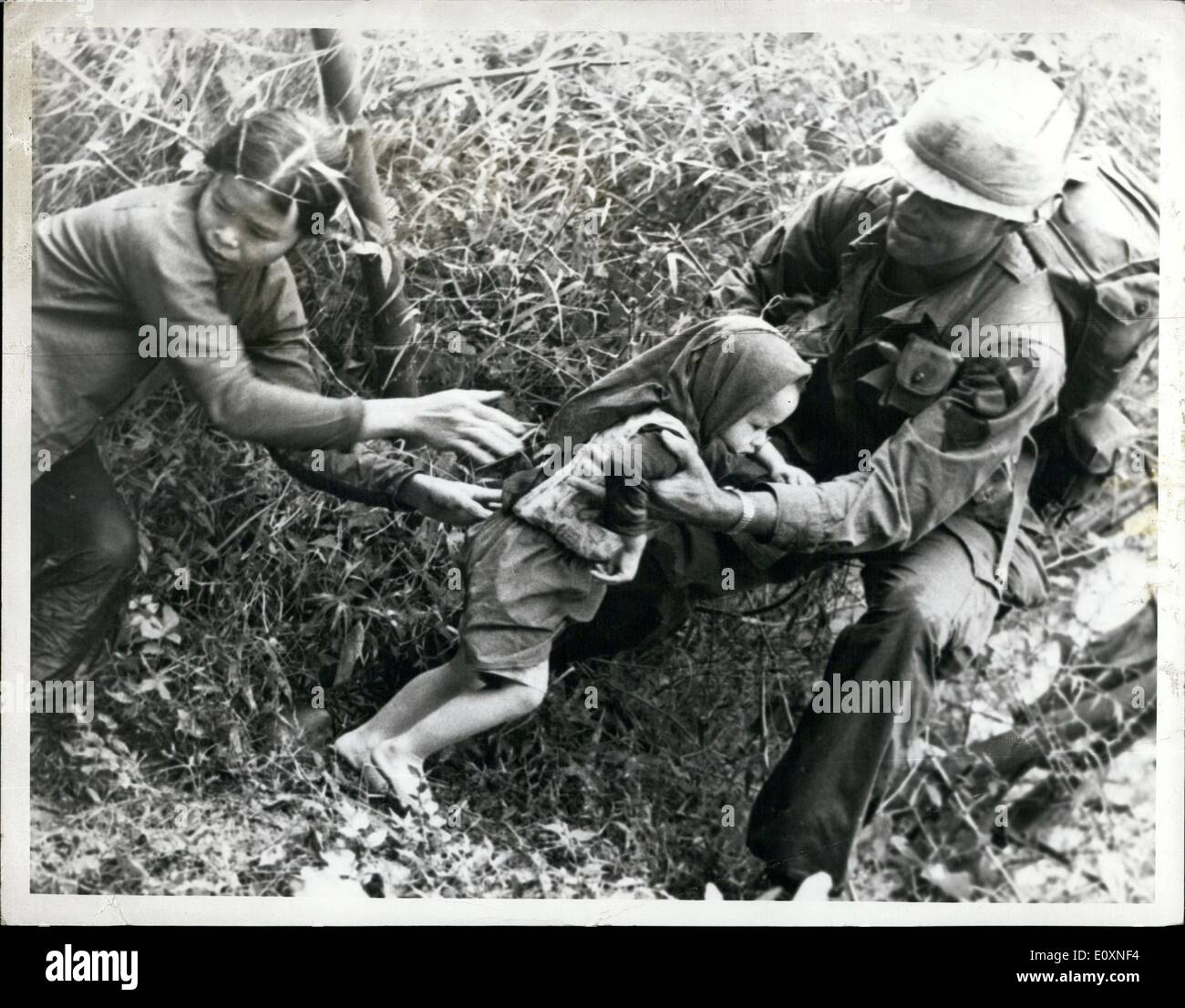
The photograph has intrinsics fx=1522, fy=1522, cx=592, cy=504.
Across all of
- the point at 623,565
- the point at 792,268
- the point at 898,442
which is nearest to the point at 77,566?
the point at 623,565

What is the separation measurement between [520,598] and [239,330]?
1.34 meters

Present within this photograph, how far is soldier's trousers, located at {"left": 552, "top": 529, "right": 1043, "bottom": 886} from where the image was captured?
5191mm

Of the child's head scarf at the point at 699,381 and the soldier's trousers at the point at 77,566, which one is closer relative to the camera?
the child's head scarf at the point at 699,381

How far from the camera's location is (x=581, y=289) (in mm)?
5301

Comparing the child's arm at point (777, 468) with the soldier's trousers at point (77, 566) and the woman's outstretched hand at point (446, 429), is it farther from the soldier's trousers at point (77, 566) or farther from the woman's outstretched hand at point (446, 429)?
the soldier's trousers at point (77, 566)

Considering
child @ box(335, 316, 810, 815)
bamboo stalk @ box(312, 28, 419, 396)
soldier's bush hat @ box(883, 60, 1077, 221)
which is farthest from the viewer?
bamboo stalk @ box(312, 28, 419, 396)

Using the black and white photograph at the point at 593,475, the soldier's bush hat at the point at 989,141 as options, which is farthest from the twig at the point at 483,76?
the soldier's bush hat at the point at 989,141

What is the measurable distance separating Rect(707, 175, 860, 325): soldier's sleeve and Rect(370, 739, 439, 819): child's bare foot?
6.18ft

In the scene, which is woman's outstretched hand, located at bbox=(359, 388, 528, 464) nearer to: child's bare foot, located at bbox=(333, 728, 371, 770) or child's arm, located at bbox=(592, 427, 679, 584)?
child's arm, located at bbox=(592, 427, 679, 584)

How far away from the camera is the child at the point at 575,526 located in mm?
5188

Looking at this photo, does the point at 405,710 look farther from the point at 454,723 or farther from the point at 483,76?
the point at 483,76

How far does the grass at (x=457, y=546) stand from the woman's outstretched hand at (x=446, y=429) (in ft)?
0.31

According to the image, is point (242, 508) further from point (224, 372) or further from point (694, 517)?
point (694, 517)

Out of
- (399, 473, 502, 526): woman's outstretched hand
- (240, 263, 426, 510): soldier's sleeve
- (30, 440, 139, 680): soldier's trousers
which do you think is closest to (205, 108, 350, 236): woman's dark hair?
(240, 263, 426, 510): soldier's sleeve
